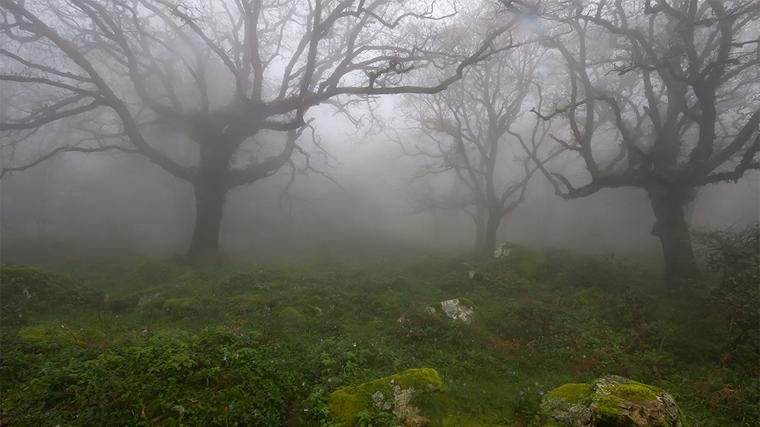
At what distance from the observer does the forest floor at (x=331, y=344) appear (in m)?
6.04

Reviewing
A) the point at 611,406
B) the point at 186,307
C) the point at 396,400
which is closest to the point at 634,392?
the point at 611,406

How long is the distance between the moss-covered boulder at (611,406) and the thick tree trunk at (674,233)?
394 inches

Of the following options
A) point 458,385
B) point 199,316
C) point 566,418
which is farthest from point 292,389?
point 199,316

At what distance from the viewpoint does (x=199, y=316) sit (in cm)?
1079

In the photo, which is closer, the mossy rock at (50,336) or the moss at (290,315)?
the mossy rock at (50,336)

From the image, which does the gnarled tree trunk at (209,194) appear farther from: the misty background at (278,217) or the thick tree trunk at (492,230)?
the thick tree trunk at (492,230)

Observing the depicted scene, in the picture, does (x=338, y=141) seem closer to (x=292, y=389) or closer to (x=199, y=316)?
(x=199, y=316)

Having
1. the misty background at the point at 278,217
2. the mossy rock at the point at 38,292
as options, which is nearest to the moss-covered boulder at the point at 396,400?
the mossy rock at the point at 38,292

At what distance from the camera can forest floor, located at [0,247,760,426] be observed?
604cm

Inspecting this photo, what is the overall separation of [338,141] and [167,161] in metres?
32.3

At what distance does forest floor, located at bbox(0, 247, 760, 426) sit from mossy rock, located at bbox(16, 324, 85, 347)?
0.15 ft

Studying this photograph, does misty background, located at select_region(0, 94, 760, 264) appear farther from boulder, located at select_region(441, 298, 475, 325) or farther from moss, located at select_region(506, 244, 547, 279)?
boulder, located at select_region(441, 298, 475, 325)

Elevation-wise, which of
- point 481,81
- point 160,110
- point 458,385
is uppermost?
Result: point 481,81

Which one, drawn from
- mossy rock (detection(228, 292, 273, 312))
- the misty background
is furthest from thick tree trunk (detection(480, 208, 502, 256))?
mossy rock (detection(228, 292, 273, 312))
